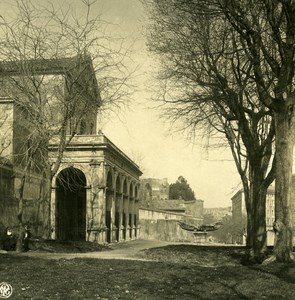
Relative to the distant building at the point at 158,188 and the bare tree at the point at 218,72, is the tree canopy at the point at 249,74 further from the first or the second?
the distant building at the point at 158,188

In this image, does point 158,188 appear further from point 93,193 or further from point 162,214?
point 93,193

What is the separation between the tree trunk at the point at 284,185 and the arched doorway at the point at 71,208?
20050mm

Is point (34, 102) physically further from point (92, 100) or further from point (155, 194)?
point (155, 194)

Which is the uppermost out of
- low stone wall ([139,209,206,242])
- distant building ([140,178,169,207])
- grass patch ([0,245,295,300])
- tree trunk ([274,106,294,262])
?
distant building ([140,178,169,207])

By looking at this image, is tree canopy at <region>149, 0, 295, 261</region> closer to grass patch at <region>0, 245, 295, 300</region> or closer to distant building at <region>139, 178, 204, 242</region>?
grass patch at <region>0, 245, 295, 300</region>

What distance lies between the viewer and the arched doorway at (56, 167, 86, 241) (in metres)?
31.6

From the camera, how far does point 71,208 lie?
35250 millimetres

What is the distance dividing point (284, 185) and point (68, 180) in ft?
38.6

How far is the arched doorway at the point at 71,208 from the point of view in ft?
104

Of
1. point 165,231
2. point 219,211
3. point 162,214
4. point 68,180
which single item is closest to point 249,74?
point 68,180

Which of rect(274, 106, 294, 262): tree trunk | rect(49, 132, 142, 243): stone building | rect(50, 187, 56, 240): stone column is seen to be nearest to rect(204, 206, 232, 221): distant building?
rect(49, 132, 142, 243): stone building

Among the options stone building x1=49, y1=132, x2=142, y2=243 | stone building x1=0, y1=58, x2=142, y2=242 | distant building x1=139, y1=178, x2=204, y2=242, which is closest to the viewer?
stone building x1=0, y1=58, x2=142, y2=242

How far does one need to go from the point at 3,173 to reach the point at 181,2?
14606 mm

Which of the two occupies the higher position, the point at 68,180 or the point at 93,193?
the point at 68,180
